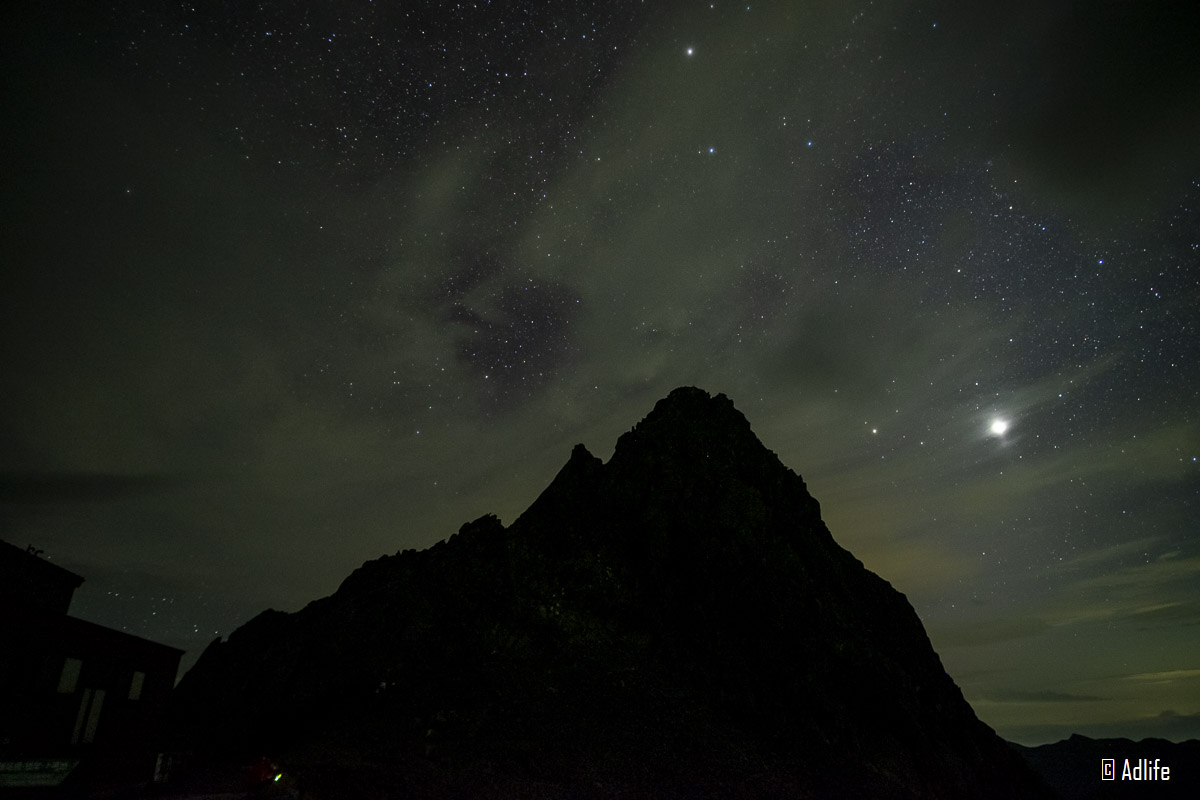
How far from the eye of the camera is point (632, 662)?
157 feet

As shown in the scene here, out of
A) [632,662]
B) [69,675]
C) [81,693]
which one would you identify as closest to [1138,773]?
[632,662]

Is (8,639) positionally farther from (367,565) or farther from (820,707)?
(820,707)

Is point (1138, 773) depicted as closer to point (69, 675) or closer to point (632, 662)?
point (632, 662)

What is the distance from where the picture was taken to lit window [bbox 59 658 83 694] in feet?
82.1

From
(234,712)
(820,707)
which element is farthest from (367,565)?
(820,707)

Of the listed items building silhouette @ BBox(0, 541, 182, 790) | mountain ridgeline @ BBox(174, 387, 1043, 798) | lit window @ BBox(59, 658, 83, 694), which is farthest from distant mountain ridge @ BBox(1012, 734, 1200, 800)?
lit window @ BBox(59, 658, 83, 694)

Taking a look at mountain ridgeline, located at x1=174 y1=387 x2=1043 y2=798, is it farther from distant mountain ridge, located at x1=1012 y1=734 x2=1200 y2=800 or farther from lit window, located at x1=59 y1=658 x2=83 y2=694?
distant mountain ridge, located at x1=1012 y1=734 x2=1200 y2=800

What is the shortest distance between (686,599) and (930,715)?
2292 cm

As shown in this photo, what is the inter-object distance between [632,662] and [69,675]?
36.2 meters

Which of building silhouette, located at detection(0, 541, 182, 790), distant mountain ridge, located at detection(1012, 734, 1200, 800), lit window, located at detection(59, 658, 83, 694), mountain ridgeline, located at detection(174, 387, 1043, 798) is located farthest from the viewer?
distant mountain ridge, located at detection(1012, 734, 1200, 800)

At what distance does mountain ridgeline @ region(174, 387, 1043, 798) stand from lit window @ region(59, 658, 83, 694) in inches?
431

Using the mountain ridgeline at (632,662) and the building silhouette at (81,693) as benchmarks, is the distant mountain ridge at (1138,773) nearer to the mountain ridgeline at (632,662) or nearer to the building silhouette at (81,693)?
the mountain ridgeline at (632,662)

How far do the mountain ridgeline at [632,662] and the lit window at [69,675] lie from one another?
35.9ft

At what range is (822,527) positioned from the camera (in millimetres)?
68188
